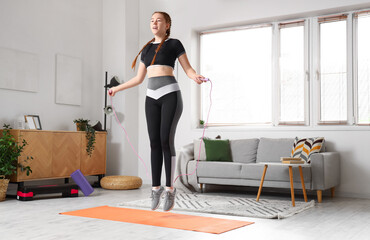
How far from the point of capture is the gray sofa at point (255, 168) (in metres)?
5.24

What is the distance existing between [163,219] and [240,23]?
4013mm

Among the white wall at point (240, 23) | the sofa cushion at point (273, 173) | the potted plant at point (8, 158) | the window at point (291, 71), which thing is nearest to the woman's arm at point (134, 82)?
the potted plant at point (8, 158)

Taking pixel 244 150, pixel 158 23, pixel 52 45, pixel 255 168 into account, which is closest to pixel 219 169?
pixel 255 168

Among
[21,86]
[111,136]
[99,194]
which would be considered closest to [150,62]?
[99,194]

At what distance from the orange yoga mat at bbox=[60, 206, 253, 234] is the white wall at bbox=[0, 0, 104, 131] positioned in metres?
2.54

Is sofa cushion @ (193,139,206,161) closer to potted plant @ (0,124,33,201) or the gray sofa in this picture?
the gray sofa

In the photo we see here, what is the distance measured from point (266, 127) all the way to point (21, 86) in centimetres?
362

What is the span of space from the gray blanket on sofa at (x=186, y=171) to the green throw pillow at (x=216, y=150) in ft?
0.86

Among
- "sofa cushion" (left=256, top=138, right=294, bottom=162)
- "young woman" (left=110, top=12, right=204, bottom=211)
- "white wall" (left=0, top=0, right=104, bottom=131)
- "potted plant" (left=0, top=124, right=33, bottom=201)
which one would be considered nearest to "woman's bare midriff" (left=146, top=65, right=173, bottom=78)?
"young woman" (left=110, top=12, right=204, bottom=211)

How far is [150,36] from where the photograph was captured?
300 inches

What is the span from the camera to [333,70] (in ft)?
20.1

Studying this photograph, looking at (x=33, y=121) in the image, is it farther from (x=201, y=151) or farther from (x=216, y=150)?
(x=216, y=150)

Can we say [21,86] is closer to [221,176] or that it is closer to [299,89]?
[221,176]

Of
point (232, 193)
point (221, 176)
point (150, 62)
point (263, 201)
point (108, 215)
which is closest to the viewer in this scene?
point (150, 62)
